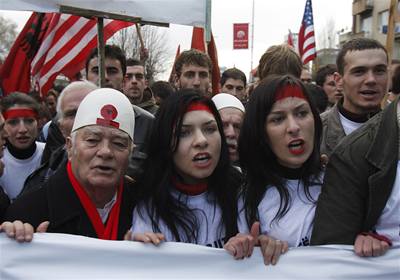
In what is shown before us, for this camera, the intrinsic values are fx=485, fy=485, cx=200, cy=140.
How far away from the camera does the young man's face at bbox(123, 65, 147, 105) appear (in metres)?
5.14

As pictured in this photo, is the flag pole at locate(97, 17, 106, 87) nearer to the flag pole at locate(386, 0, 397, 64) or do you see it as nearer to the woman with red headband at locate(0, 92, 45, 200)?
the woman with red headband at locate(0, 92, 45, 200)

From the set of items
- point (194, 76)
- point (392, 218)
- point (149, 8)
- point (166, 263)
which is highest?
point (149, 8)

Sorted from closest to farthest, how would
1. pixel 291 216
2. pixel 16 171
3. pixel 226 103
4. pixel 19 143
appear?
pixel 291 216, pixel 226 103, pixel 16 171, pixel 19 143

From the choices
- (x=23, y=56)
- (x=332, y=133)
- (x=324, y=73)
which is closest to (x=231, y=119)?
(x=332, y=133)

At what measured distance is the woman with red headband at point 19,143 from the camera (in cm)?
380

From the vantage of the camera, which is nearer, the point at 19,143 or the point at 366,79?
the point at 366,79

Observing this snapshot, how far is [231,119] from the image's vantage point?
10.9ft

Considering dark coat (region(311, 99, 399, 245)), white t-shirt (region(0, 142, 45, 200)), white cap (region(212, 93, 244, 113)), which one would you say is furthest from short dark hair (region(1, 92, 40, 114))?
dark coat (region(311, 99, 399, 245))

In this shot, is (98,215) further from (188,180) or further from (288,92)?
(288,92)

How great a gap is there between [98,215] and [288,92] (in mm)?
1158

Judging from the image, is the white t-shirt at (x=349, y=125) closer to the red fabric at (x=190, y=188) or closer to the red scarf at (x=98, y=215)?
the red fabric at (x=190, y=188)

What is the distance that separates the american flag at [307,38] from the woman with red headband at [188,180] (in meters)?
7.07

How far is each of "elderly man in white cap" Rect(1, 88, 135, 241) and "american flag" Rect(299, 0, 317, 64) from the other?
23.6 feet

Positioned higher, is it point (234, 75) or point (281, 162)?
point (234, 75)
